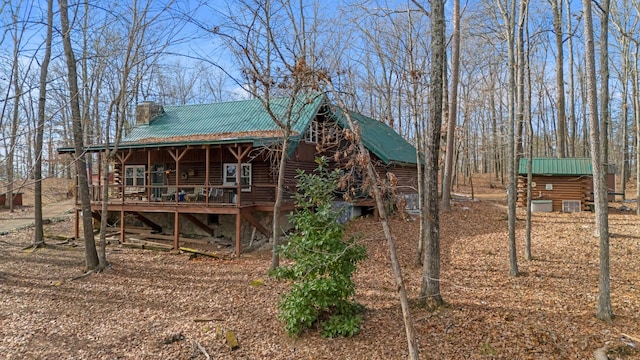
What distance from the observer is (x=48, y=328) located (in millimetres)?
7605

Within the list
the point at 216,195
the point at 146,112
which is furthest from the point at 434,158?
the point at 146,112

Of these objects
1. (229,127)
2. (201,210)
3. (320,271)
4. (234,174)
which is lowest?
(320,271)

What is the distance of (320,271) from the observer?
6.27 metres

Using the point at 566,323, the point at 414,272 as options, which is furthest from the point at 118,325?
the point at 566,323

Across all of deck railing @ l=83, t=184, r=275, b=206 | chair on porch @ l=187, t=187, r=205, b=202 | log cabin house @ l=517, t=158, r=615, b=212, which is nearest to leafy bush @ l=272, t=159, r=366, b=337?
deck railing @ l=83, t=184, r=275, b=206

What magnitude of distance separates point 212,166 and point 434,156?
38.8 feet

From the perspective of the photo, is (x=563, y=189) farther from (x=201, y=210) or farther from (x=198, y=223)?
(x=198, y=223)

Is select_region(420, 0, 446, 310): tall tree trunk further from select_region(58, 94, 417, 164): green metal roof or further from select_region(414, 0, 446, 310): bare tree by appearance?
select_region(58, 94, 417, 164): green metal roof

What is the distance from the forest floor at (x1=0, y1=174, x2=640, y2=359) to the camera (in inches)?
232

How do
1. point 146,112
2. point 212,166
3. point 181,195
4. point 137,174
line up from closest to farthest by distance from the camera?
point 181,195
point 212,166
point 137,174
point 146,112

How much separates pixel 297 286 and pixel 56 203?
28.0 meters

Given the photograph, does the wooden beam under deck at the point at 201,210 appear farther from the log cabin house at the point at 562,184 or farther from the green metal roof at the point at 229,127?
the log cabin house at the point at 562,184

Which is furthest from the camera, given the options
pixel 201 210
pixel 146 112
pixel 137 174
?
pixel 146 112

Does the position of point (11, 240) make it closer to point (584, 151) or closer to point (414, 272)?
point (414, 272)
